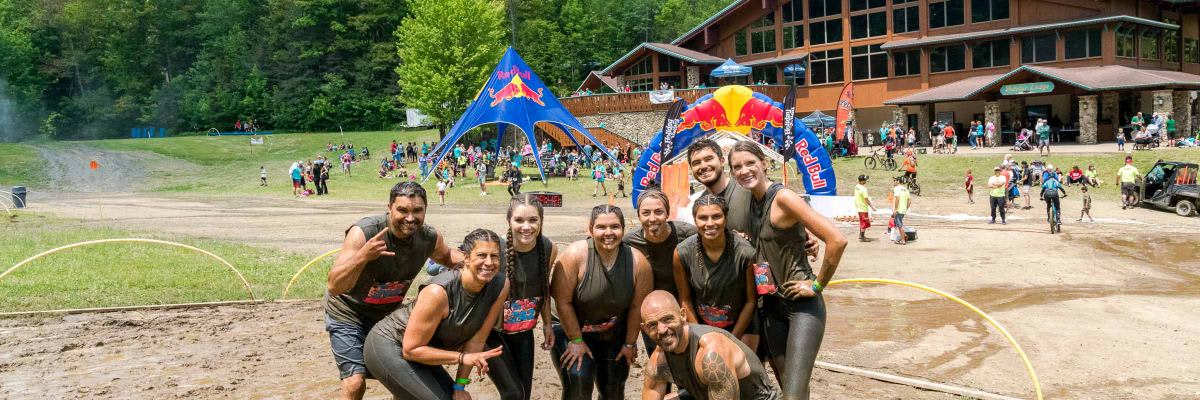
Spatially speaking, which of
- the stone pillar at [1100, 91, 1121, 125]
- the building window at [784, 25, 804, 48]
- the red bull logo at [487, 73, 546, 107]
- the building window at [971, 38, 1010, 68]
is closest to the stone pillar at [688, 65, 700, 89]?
the building window at [784, 25, 804, 48]

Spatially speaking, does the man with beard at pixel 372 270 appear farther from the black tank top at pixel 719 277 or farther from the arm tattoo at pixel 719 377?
the arm tattoo at pixel 719 377

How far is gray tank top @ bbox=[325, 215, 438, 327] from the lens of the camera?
21.9ft

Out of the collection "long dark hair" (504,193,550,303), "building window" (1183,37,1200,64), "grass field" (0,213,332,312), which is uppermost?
"building window" (1183,37,1200,64)

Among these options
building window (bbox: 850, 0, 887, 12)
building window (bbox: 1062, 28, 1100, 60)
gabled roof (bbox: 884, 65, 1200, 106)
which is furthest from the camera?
building window (bbox: 850, 0, 887, 12)

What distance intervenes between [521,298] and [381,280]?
4.02 feet

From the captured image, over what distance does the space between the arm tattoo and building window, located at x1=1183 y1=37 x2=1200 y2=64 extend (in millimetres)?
52247

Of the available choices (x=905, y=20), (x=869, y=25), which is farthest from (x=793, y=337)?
(x=869, y=25)

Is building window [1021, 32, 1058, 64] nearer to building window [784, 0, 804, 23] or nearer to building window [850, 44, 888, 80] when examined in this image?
building window [850, 44, 888, 80]

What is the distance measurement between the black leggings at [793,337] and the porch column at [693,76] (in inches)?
1856

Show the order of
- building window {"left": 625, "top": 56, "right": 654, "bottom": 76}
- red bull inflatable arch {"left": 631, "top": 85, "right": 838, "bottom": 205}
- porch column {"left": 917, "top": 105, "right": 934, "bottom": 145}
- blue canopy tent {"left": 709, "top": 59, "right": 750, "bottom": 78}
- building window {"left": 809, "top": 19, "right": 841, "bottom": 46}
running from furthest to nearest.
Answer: building window {"left": 625, "top": 56, "right": 654, "bottom": 76} < building window {"left": 809, "top": 19, "right": 841, "bottom": 46} < blue canopy tent {"left": 709, "top": 59, "right": 750, "bottom": 78} < porch column {"left": 917, "top": 105, "right": 934, "bottom": 145} < red bull inflatable arch {"left": 631, "top": 85, "right": 838, "bottom": 205}

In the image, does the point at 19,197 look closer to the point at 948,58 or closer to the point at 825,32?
the point at 825,32

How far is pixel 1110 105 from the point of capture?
133 feet

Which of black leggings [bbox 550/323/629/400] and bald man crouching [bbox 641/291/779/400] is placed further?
black leggings [bbox 550/323/629/400]

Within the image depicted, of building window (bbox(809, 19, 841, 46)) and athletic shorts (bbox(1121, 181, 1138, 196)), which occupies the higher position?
building window (bbox(809, 19, 841, 46))
